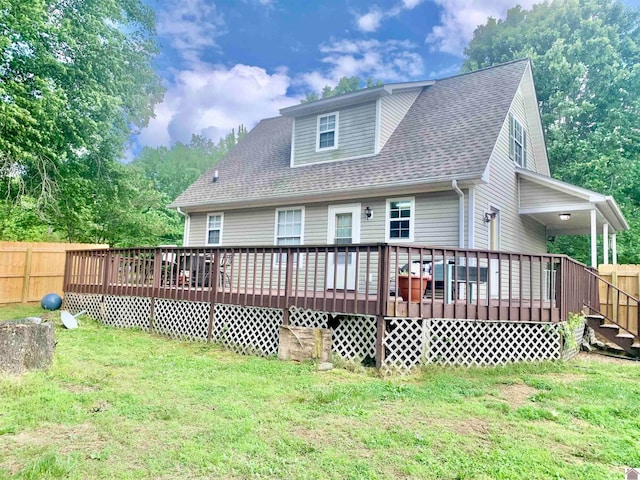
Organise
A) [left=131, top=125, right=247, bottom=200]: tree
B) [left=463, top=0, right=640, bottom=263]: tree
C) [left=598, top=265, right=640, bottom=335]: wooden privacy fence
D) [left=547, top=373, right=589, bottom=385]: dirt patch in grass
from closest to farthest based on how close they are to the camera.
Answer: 1. [left=547, top=373, right=589, bottom=385]: dirt patch in grass
2. [left=598, top=265, right=640, bottom=335]: wooden privacy fence
3. [left=463, top=0, right=640, bottom=263]: tree
4. [left=131, top=125, right=247, bottom=200]: tree

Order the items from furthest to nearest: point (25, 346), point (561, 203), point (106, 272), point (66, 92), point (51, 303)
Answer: point (66, 92) < point (51, 303) < point (561, 203) < point (106, 272) < point (25, 346)

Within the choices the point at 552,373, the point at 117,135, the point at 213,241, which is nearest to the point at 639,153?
the point at 552,373

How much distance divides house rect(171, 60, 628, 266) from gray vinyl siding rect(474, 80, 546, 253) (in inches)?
1.0

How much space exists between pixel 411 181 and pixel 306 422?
20.6 feet

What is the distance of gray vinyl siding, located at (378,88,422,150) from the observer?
10586 mm

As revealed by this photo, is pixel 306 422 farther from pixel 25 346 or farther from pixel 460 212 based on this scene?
pixel 460 212

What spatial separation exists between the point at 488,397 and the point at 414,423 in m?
1.30

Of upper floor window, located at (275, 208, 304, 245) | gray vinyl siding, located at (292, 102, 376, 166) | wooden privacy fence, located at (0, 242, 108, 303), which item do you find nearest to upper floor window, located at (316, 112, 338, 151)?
gray vinyl siding, located at (292, 102, 376, 166)

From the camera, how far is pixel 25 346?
14.9 ft

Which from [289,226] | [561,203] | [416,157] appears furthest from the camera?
[289,226]

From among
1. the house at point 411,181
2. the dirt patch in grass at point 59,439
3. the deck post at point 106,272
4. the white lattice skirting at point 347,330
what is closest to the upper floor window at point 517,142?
the house at point 411,181

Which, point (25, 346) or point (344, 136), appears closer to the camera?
point (25, 346)

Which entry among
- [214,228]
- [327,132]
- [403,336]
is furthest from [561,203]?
[214,228]

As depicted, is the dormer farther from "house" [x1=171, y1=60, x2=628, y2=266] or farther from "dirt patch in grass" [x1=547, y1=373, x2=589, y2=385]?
"dirt patch in grass" [x1=547, y1=373, x2=589, y2=385]
